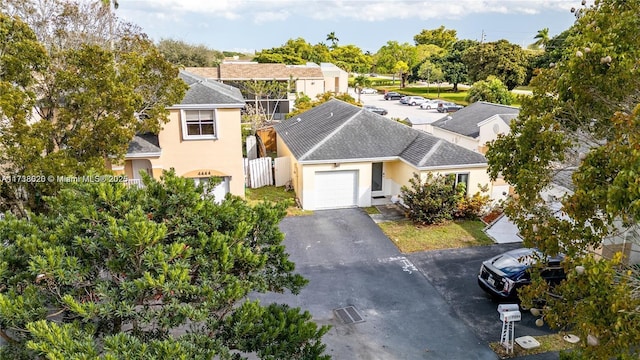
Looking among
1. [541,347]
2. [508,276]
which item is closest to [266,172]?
[508,276]

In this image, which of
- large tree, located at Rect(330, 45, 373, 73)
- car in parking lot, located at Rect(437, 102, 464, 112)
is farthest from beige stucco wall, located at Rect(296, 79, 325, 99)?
large tree, located at Rect(330, 45, 373, 73)

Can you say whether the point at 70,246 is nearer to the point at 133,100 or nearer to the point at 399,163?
the point at 133,100

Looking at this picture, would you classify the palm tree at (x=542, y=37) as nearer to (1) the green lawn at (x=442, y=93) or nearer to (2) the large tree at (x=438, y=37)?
(1) the green lawn at (x=442, y=93)

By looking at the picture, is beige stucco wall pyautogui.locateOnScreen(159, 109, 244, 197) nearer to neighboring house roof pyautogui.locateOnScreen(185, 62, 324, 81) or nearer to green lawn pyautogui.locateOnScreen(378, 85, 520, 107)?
neighboring house roof pyautogui.locateOnScreen(185, 62, 324, 81)

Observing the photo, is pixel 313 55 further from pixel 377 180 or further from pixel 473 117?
pixel 377 180

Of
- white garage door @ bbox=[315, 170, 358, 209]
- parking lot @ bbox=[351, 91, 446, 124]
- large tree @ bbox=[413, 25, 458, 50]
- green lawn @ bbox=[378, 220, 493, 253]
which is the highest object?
large tree @ bbox=[413, 25, 458, 50]

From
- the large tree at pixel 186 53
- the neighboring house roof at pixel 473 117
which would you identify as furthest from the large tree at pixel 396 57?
the neighboring house roof at pixel 473 117
